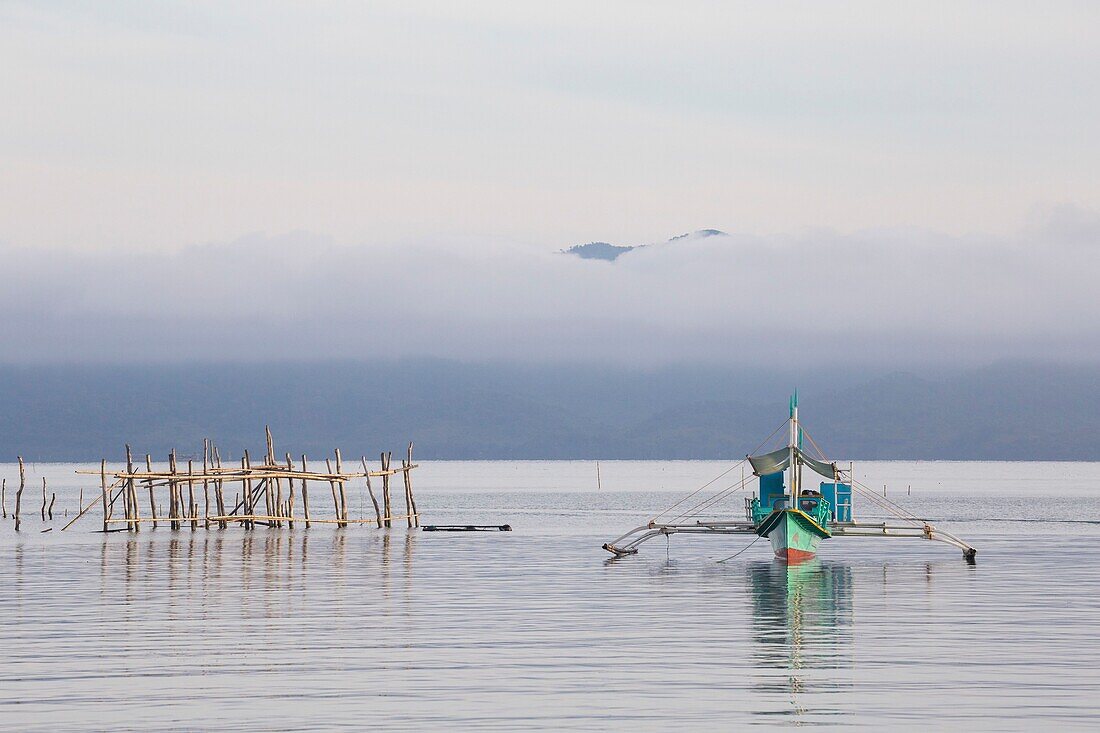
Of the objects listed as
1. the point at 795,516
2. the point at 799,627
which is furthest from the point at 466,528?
the point at 799,627

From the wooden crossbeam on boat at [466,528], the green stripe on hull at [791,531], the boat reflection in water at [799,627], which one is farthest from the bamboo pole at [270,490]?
the boat reflection in water at [799,627]

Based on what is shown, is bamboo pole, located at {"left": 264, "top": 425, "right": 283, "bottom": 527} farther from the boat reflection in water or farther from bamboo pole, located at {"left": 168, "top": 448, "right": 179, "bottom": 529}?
the boat reflection in water

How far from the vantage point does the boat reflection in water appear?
23.3 metres

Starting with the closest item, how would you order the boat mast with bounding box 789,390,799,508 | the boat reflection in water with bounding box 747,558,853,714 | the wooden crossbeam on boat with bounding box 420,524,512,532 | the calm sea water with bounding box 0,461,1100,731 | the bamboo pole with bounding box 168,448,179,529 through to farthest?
the calm sea water with bounding box 0,461,1100,731, the boat reflection in water with bounding box 747,558,853,714, the boat mast with bounding box 789,390,799,508, the bamboo pole with bounding box 168,448,179,529, the wooden crossbeam on boat with bounding box 420,524,512,532

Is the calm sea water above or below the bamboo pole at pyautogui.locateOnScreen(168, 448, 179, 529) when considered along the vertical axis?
below

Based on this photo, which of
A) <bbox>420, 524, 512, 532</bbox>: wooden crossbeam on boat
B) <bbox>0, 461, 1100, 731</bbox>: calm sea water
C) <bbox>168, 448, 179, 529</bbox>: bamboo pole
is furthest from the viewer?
<bbox>420, 524, 512, 532</bbox>: wooden crossbeam on boat

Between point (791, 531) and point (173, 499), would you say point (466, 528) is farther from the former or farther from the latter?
point (791, 531)

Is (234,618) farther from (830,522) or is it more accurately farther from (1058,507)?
(1058,507)

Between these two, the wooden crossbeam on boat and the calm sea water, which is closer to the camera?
the calm sea water

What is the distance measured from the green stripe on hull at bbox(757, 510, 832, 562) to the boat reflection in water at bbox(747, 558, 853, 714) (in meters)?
1.45

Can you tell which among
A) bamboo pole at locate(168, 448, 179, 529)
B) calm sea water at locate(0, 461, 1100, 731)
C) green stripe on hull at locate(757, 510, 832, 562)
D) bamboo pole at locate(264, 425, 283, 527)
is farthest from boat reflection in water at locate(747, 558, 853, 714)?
bamboo pole at locate(168, 448, 179, 529)

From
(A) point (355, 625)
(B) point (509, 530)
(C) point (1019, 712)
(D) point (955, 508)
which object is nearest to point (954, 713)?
(C) point (1019, 712)

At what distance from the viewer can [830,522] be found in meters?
53.5

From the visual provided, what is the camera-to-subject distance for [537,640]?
2822cm
